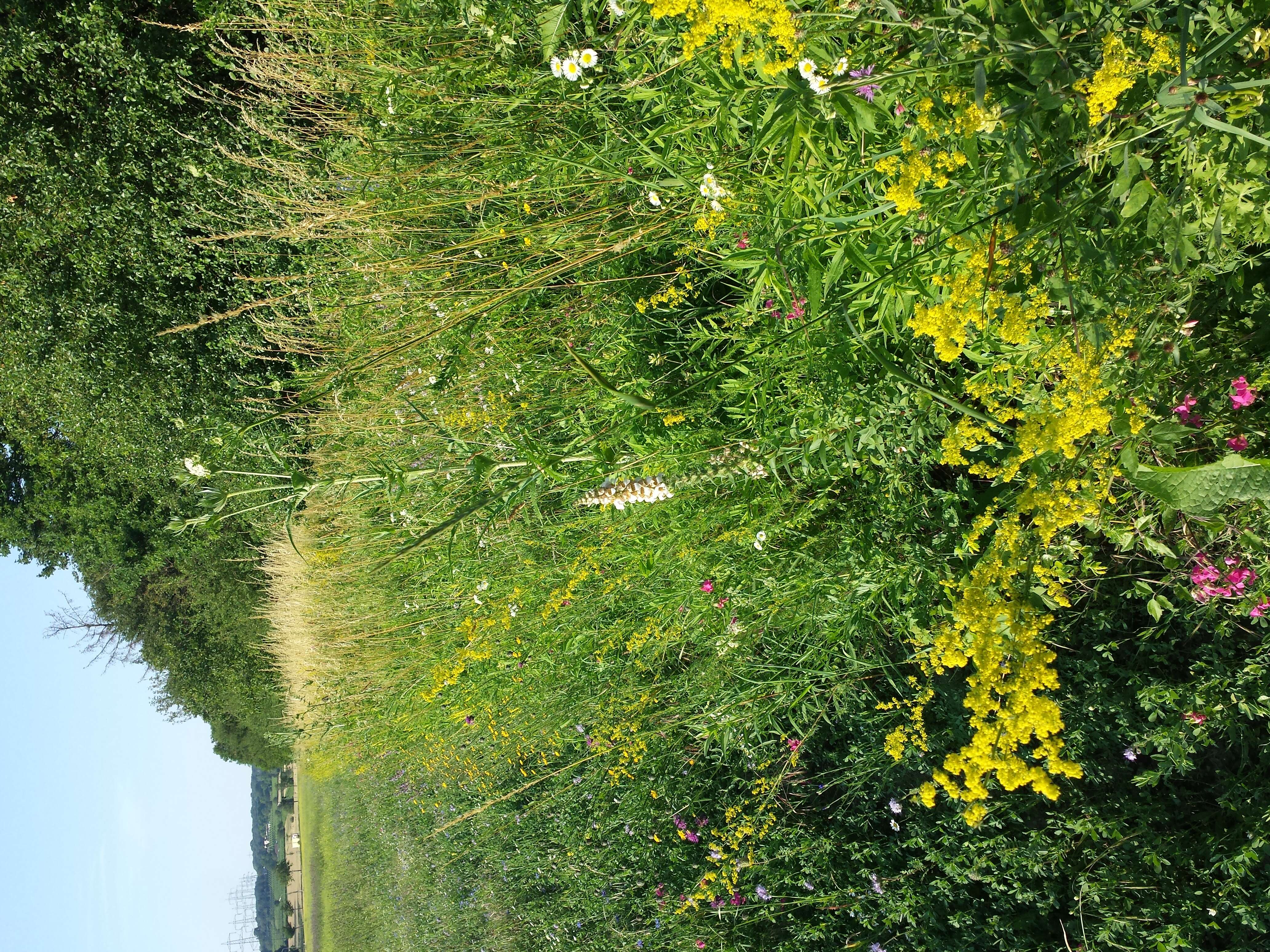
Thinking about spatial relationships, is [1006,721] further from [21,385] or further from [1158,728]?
[21,385]

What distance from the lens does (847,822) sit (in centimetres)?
336

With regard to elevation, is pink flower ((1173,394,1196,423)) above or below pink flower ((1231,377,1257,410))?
above

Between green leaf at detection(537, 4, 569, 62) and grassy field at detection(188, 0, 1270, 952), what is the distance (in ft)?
0.08

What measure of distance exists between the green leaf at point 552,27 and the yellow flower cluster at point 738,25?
66cm

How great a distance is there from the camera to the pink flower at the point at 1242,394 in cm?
213

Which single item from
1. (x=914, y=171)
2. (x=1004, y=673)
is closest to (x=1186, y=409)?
(x=1004, y=673)

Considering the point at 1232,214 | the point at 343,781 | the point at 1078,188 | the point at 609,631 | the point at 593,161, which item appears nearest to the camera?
the point at 1232,214

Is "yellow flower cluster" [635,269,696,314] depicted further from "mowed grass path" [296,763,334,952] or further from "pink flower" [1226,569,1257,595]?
"mowed grass path" [296,763,334,952]

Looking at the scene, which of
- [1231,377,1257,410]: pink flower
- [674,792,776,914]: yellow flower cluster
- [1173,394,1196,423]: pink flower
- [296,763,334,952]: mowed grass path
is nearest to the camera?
[1231,377,1257,410]: pink flower

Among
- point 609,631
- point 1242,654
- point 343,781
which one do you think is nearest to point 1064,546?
point 1242,654

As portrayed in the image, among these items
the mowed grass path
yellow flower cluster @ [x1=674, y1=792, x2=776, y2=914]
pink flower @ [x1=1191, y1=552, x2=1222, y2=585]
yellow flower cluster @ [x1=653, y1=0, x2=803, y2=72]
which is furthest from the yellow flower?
the mowed grass path

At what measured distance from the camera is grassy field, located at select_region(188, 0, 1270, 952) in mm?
1941

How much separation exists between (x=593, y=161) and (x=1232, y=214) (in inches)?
92.8

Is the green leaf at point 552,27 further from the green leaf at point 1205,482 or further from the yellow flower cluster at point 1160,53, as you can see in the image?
the green leaf at point 1205,482
